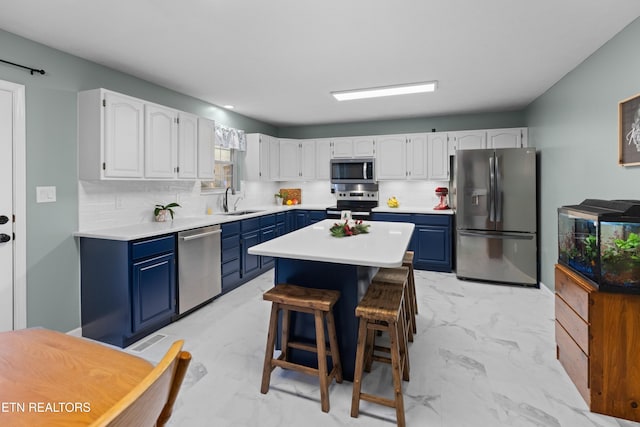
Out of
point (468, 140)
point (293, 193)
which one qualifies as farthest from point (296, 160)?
point (468, 140)

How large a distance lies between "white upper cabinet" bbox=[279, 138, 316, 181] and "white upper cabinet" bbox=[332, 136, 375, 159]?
459mm

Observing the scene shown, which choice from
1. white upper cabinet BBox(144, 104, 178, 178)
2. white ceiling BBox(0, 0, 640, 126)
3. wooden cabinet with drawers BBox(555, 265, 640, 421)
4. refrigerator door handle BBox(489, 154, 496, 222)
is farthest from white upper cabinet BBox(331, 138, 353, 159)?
wooden cabinet with drawers BBox(555, 265, 640, 421)

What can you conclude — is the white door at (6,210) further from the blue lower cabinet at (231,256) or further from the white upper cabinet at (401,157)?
the white upper cabinet at (401,157)

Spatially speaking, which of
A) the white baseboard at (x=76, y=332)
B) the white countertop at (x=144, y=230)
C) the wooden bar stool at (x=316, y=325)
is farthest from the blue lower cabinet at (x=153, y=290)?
the wooden bar stool at (x=316, y=325)

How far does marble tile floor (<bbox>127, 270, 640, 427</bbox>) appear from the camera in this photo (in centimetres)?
188

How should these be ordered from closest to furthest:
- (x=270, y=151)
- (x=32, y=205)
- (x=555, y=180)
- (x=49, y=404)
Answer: (x=49, y=404) < (x=32, y=205) < (x=555, y=180) < (x=270, y=151)

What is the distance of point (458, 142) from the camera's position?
511 centimetres

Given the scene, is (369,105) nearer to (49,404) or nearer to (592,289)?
(592,289)

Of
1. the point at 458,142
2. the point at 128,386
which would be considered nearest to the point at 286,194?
the point at 458,142

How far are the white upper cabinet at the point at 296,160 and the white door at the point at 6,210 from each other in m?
3.96

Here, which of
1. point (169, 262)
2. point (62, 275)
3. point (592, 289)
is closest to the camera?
point (592, 289)

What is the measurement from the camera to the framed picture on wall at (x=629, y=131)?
7.43 ft

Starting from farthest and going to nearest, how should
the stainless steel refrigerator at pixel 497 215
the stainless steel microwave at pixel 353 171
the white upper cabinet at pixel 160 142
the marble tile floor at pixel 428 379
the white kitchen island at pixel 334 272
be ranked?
1. the stainless steel microwave at pixel 353 171
2. the stainless steel refrigerator at pixel 497 215
3. the white upper cabinet at pixel 160 142
4. the white kitchen island at pixel 334 272
5. the marble tile floor at pixel 428 379

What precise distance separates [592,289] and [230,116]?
15.4 feet
